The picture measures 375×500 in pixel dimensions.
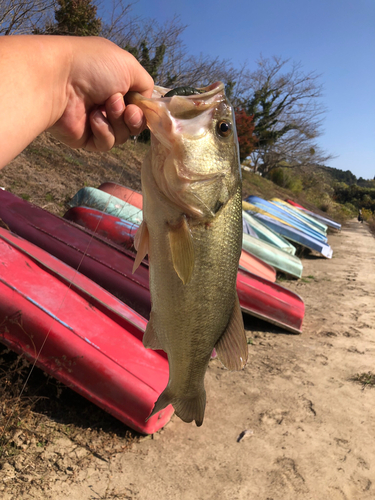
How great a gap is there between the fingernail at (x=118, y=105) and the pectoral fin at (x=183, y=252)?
0.75 metres

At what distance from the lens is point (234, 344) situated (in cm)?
182

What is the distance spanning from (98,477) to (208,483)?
0.97m

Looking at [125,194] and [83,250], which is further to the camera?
[125,194]

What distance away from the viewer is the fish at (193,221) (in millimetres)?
1604

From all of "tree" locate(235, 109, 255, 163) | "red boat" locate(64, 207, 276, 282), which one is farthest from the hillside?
"tree" locate(235, 109, 255, 163)

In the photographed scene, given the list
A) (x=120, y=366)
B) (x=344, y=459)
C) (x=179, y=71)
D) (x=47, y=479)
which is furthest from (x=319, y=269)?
(x=179, y=71)

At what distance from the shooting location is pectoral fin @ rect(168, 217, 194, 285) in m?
1.57

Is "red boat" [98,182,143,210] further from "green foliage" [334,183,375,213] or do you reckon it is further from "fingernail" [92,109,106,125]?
"green foliage" [334,183,375,213]

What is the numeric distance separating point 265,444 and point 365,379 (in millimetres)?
2197

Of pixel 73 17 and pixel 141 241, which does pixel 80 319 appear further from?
pixel 73 17

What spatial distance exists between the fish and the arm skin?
0.27 m

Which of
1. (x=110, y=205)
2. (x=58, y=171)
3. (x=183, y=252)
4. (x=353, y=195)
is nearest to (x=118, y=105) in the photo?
(x=183, y=252)

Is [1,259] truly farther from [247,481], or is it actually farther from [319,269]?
[319,269]

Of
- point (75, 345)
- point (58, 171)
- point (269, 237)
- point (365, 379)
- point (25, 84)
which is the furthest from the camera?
point (269, 237)
